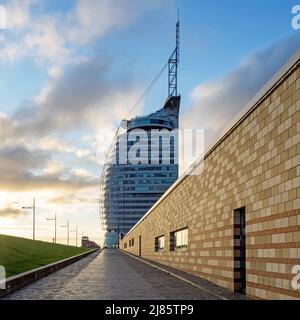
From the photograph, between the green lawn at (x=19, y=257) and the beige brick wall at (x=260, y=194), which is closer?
the beige brick wall at (x=260, y=194)

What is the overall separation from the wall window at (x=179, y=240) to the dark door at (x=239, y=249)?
11.5 metres

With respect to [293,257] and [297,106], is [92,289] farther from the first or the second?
[297,106]

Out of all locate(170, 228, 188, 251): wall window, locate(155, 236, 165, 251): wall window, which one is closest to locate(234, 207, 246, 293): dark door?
locate(170, 228, 188, 251): wall window

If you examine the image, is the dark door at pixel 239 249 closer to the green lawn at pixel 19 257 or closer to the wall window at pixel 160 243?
the green lawn at pixel 19 257

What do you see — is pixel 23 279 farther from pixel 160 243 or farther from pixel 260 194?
pixel 160 243

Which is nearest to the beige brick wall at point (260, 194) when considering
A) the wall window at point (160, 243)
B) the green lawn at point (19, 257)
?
the green lawn at point (19, 257)

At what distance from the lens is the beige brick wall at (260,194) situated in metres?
12.2

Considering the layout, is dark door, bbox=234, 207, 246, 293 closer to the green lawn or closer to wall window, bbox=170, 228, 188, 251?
the green lawn

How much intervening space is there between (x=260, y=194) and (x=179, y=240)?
18309 millimetres

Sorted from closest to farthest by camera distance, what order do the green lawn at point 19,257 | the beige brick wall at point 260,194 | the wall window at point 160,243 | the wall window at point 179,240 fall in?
the beige brick wall at point 260,194 → the green lawn at point 19,257 → the wall window at point 179,240 → the wall window at point 160,243

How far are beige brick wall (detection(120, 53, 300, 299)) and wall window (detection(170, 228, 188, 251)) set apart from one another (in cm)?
587

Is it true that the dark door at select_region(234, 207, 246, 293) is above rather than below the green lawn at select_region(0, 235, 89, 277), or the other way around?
above

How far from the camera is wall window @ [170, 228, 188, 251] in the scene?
2953cm

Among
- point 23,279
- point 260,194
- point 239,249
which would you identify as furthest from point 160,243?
point 260,194
